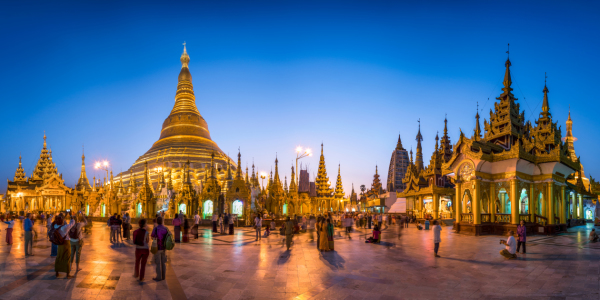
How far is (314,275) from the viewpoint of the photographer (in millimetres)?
9781

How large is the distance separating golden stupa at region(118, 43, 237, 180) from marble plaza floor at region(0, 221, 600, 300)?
1711 inches

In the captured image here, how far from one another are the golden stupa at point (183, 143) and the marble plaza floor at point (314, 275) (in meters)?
43.4

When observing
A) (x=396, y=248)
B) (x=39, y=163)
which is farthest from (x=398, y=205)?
(x=39, y=163)

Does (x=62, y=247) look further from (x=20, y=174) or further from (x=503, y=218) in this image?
(x=20, y=174)

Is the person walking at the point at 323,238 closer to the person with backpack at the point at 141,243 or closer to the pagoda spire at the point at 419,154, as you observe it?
the person with backpack at the point at 141,243

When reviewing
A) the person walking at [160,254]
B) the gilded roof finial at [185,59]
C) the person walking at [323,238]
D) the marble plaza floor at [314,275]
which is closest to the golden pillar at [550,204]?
the marble plaza floor at [314,275]

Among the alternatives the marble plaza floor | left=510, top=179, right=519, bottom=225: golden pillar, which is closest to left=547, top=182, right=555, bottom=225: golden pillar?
left=510, top=179, right=519, bottom=225: golden pillar

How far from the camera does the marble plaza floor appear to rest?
7922 millimetres

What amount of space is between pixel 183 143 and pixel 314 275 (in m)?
58.3

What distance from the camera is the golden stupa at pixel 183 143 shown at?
5853 cm

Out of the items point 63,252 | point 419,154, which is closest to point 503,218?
point 63,252

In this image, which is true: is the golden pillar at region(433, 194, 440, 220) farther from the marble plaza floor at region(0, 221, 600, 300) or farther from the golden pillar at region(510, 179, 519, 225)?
the marble plaza floor at region(0, 221, 600, 300)

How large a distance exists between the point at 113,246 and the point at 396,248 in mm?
12673

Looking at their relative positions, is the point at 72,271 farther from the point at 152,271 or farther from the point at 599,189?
the point at 599,189
